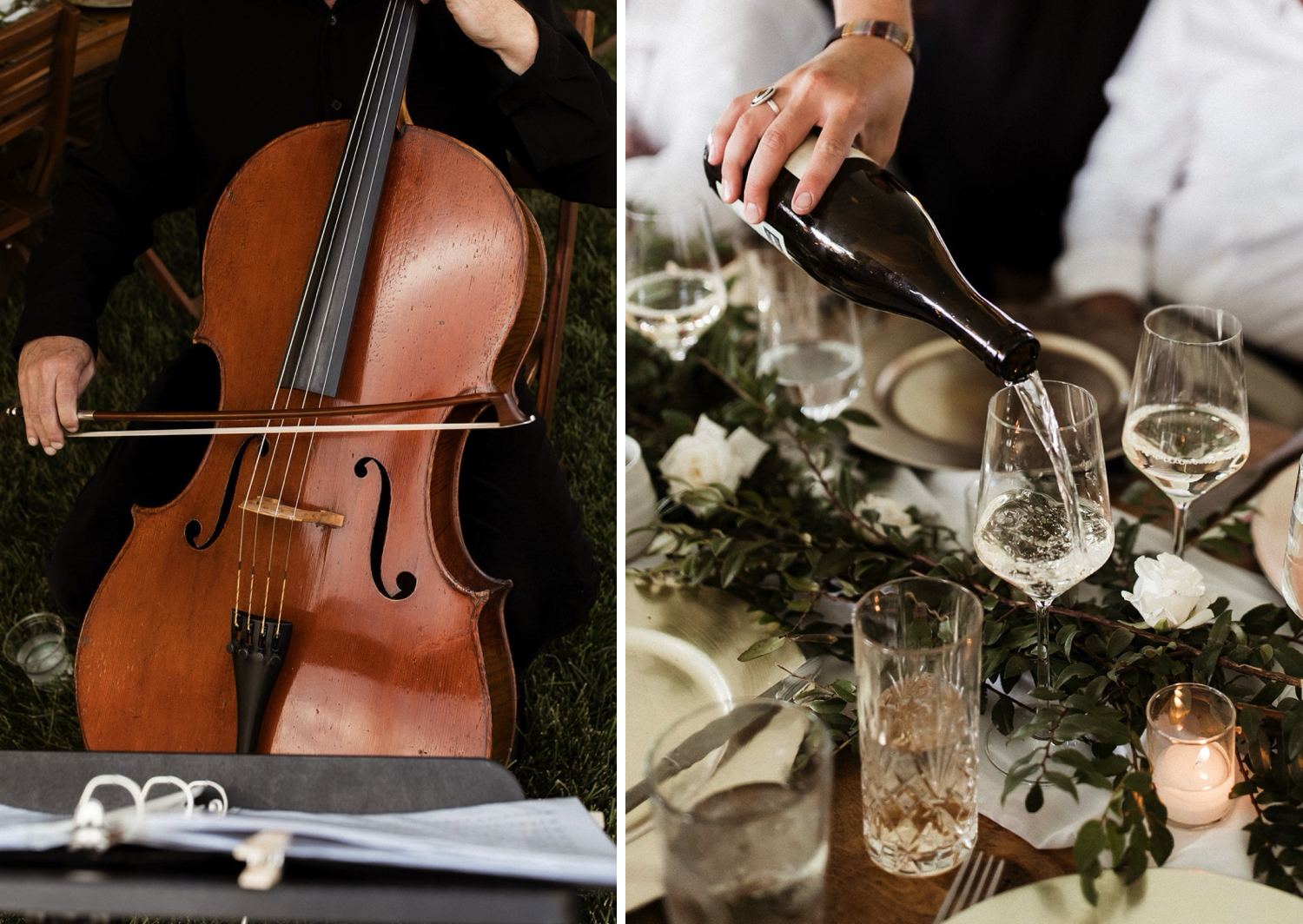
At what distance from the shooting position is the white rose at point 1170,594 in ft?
2.60

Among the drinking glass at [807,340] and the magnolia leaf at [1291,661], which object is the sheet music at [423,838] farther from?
the drinking glass at [807,340]

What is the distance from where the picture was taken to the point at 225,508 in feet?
4.15

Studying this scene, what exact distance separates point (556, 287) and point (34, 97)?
1392 millimetres

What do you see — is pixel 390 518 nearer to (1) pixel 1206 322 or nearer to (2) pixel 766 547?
(2) pixel 766 547

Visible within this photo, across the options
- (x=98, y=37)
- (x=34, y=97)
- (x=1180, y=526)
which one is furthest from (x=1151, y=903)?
(x=98, y=37)

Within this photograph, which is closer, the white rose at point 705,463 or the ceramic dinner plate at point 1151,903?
the ceramic dinner plate at point 1151,903

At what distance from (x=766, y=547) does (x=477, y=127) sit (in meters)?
0.91

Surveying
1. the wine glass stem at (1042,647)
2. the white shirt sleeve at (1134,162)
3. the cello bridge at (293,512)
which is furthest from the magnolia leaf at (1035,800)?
the white shirt sleeve at (1134,162)

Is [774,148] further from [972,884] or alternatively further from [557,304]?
[557,304]

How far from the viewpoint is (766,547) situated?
1026 millimetres

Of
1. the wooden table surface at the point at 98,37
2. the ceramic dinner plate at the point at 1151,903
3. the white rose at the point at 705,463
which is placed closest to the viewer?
the ceramic dinner plate at the point at 1151,903

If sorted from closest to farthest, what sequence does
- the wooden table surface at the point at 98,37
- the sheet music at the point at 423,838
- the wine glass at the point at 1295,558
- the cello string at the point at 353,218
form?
the sheet music at the point at 423,838 → the wine glass at the point at 1295,558 → the cello string at the point at 353,218 → the wooden table surface at the point at 98,37

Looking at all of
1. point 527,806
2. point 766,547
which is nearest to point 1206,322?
point 766,547

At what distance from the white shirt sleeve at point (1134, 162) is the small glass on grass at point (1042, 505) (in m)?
1.33
